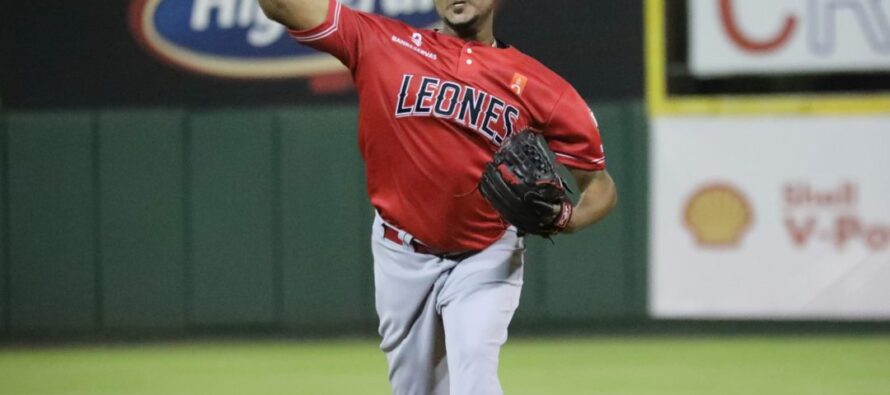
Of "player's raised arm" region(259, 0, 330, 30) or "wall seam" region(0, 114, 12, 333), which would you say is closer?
"player's raised arm" region(259, 0, 330, 30)

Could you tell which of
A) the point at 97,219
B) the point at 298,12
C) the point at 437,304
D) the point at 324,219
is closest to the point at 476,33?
the point at 298,12

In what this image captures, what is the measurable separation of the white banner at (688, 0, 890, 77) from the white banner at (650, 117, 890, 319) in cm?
30

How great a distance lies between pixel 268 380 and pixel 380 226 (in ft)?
8.40

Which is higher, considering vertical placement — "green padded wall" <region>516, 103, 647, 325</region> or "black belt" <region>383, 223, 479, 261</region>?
"black belt" <region>383, 223, 479, 261</region>

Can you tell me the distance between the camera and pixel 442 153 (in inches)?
162

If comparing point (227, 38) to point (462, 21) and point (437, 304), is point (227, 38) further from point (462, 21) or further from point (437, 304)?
point (437, 304)

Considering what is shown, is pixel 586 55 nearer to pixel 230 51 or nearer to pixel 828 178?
pixel 828 178

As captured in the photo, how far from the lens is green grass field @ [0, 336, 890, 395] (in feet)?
21.1

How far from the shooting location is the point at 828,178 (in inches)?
302

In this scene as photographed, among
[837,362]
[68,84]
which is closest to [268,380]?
[68,84]

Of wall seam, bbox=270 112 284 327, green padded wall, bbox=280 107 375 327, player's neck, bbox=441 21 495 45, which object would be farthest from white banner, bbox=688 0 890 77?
player's neck, bbox=441 21 495 45

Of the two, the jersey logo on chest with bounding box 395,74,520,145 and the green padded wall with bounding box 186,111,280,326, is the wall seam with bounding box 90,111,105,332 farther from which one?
the jersey logo on chest with bounding box 395,74,520,145

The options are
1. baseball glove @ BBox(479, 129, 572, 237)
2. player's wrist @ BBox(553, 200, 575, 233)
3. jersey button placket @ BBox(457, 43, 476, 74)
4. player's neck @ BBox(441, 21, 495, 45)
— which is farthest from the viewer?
player's neck @ BBox(441, 21, 495, 45)

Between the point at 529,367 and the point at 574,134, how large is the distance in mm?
3043
